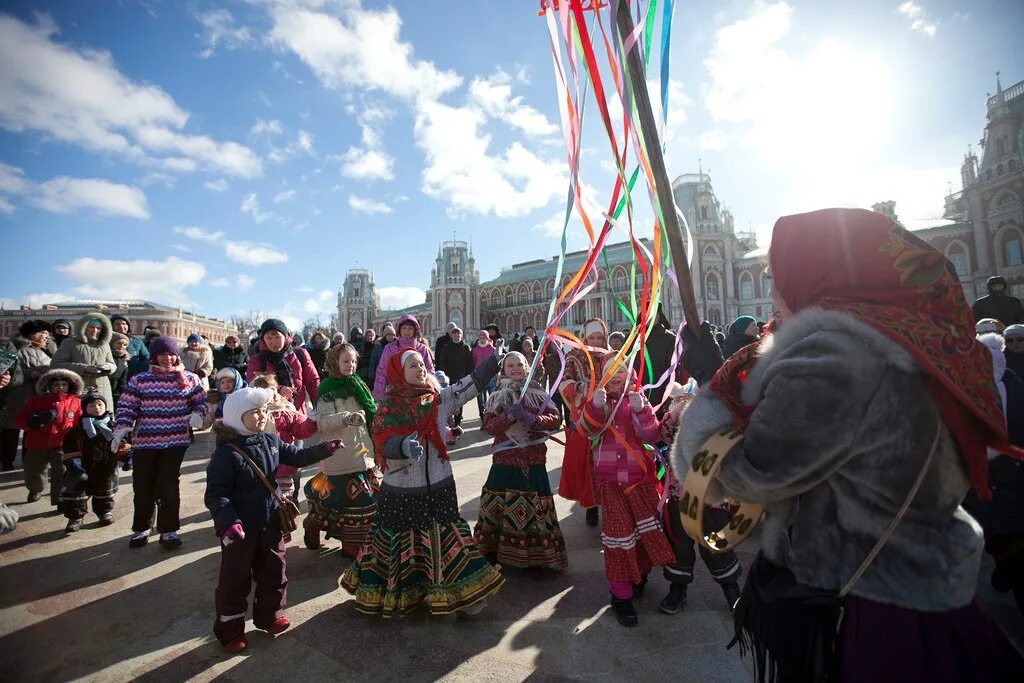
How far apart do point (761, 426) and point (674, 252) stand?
759mm

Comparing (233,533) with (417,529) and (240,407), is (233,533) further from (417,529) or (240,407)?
(417,529)

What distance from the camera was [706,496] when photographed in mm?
1355

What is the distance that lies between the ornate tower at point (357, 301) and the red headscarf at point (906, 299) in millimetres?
71729

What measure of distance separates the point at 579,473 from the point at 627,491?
2.48 feet

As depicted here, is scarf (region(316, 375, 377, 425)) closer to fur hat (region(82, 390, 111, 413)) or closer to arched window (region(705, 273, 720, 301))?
fur hat (region(82, 390, 111, 413))

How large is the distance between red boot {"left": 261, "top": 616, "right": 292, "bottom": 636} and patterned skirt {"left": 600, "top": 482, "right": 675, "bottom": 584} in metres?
1.98

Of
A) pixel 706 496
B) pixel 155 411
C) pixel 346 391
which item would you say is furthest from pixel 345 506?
pixel 706 496

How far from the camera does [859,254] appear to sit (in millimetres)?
1285

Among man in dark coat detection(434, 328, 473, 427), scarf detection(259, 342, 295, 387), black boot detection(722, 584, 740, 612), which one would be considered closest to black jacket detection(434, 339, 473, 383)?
man in dark coat detection(434, 328, 473, 427)

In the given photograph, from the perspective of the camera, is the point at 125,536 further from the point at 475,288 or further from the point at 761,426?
the point at 475,288

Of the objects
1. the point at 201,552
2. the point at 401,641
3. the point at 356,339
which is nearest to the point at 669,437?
the point at 401,641

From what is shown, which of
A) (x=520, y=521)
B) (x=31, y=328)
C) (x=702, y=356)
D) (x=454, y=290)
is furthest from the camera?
(x=454, y=290)

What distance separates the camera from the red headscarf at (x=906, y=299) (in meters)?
1.17

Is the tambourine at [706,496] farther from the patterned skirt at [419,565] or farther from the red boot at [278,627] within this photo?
the red boot at [278,627]
